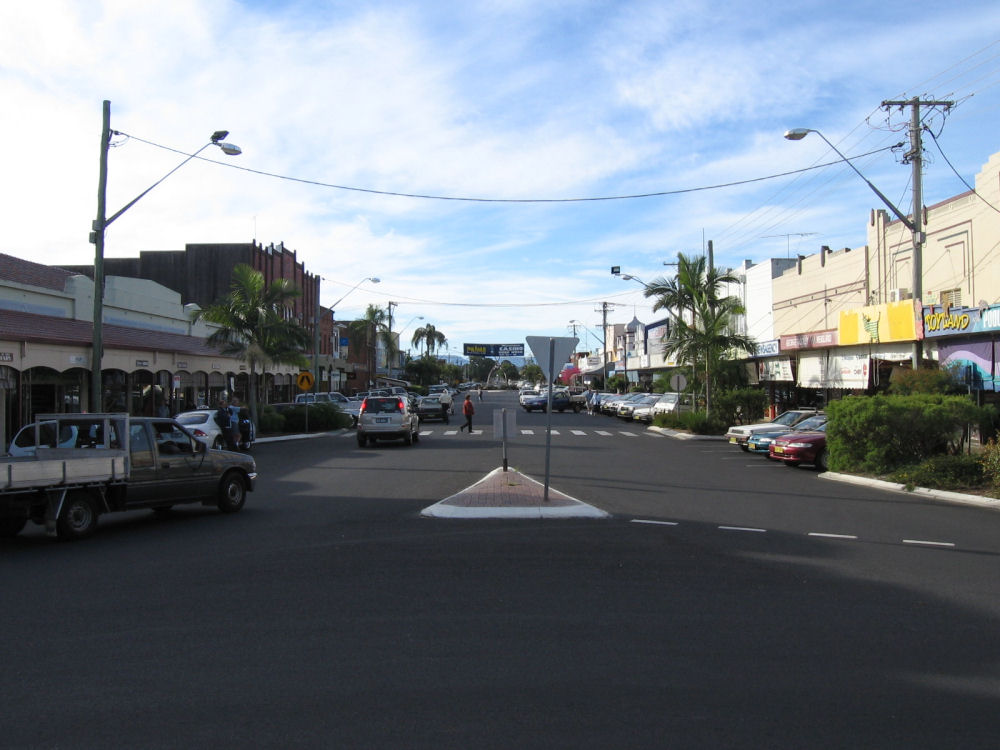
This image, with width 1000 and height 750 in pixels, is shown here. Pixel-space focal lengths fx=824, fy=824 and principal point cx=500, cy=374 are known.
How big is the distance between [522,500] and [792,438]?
10.5 metres

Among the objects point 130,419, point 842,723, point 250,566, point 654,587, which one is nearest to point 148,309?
point 130,419

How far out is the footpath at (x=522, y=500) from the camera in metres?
12.0

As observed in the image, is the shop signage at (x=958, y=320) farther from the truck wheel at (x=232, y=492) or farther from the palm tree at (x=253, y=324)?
the palm tree at (x=253, y=324)

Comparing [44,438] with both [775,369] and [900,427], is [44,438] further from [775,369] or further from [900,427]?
[775,369]

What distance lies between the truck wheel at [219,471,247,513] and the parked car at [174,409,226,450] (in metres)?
8.98

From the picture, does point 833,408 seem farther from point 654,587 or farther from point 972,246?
point 654,587

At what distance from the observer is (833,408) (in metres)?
18.9

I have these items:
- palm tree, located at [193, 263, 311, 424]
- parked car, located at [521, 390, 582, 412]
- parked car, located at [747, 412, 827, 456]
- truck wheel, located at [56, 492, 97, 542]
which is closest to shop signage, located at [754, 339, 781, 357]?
parked car, located at [747, 412, 827, 456]

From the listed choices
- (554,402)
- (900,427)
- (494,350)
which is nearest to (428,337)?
(494,350)

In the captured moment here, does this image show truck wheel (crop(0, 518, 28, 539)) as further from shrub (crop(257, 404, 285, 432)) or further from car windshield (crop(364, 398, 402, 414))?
shrub (crop(257, 404, 285, 432))

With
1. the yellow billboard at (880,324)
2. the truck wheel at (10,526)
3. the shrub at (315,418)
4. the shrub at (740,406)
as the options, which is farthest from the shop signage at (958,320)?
the shrub at (315,418)

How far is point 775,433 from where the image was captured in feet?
75.8

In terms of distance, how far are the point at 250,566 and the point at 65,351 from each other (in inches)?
705

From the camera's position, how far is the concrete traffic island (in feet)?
39.3
